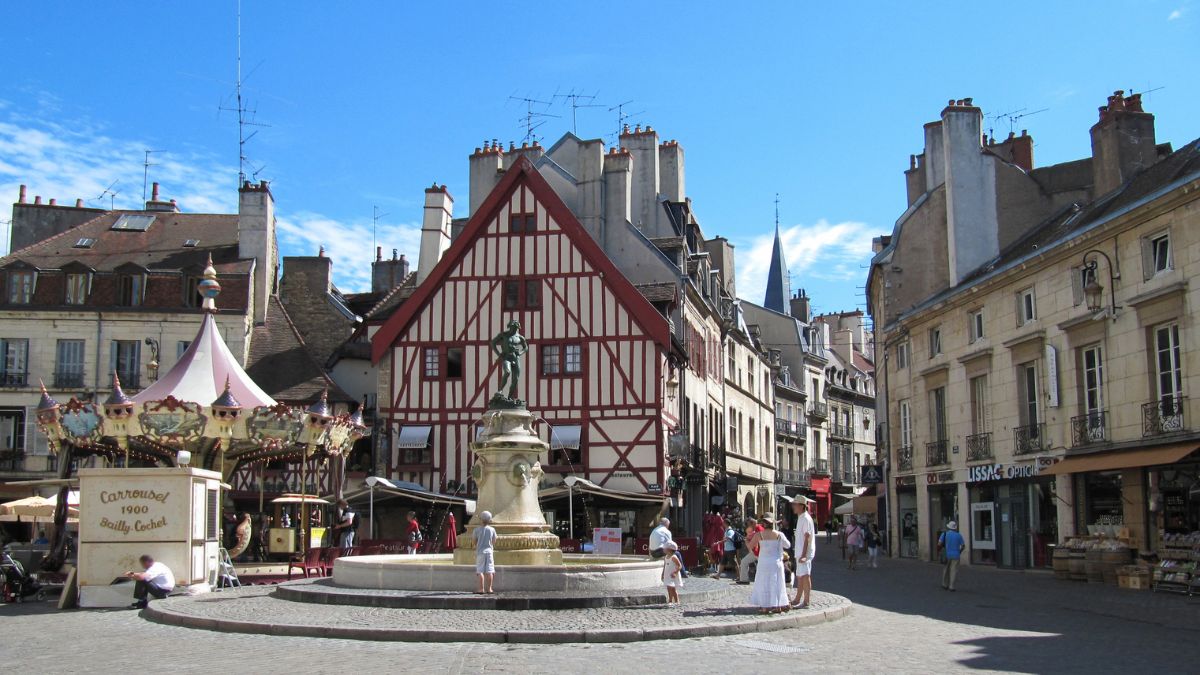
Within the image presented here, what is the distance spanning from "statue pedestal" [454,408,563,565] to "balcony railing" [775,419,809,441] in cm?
3810

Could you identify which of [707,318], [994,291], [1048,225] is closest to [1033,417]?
[994,291]

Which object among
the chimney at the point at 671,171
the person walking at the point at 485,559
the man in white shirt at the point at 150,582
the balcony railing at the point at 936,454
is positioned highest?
the chimney at the point at 671,171

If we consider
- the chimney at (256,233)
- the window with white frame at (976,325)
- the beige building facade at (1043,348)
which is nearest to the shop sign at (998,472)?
the beige building facade at (1043,348)

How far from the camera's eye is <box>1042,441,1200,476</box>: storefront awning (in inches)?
752

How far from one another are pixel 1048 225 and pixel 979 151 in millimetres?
3010

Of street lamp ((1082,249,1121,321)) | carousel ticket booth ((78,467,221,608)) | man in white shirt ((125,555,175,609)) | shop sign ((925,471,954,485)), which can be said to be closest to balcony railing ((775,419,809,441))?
shop sign ((925,471,954,485))

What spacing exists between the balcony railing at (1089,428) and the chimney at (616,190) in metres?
15.6

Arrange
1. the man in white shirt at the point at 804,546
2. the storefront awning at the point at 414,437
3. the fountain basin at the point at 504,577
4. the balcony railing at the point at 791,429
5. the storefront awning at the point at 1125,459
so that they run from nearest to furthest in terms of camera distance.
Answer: the man in white shirt at the point at 804,546 < the fountain basin at the point at 504,577 < the storefront awning at the point at 1125,459 < the storefront awning at the point at 414,437 < the balcony railing at the point at 791,429

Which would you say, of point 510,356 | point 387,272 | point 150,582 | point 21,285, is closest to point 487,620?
point 150,582

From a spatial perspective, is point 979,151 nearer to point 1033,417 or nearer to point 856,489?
point 1033,417

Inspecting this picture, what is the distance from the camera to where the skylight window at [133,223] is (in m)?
37.4

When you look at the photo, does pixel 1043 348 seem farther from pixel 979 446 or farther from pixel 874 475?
pixel 874 475

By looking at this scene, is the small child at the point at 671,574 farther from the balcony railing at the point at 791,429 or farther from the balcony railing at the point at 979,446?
the balcony railing at the point at 791,429

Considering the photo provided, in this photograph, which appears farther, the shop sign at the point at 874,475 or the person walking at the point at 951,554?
the shop sign at the point at 874,475
